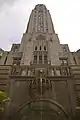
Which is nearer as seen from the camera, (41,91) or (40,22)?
(41,91)

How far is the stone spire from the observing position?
43.2 m

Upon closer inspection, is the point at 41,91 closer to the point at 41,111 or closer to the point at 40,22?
the point at 41,111

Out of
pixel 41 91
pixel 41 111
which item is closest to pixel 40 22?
pixel 41 91

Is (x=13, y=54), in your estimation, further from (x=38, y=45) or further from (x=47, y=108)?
(x=47, y=108)

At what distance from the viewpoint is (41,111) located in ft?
64.0

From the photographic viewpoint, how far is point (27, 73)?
23984mm

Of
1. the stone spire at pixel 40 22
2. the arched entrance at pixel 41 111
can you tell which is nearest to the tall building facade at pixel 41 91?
the arched entrance at pixel 41 111

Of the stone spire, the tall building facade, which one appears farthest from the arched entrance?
the stone spire

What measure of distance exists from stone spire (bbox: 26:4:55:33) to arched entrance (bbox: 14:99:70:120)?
24.8 meters

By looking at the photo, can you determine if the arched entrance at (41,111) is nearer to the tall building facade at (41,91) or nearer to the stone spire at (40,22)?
the tall building facade at (41,91)

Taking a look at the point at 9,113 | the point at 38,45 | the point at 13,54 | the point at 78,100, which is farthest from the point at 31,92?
the point at 38,45

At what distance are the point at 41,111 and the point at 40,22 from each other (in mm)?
31561

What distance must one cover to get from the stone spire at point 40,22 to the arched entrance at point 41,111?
24804mm

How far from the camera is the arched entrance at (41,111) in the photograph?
62.9ft
